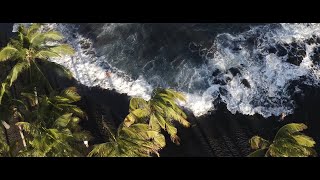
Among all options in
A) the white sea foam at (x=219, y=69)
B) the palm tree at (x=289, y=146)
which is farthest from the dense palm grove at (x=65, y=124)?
the white sea foam at (x=219, y=69)

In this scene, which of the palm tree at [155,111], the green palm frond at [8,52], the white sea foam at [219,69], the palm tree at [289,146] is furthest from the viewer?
the white sea foam at [219,69]

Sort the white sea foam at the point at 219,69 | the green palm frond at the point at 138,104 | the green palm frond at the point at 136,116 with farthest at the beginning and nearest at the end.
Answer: the white sea foam at the point at 219,69, the green palm frond at the point at 138,104, the green palm frond at the point at 136,116

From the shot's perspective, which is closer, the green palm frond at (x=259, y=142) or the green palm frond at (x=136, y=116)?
the green palm frond at (x=259, y=142)

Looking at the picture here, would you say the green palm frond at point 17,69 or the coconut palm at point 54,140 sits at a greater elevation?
the green palm frond at point 17,69

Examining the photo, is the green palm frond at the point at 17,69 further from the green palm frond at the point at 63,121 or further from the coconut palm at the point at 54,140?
the green palm frond at the point at 63,121

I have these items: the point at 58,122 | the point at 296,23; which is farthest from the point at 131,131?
the point at 296,23

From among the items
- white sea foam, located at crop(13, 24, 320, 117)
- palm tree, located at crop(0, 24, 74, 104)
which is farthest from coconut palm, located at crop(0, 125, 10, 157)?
white sea foam, located at crop(13, 24, 320, 117)

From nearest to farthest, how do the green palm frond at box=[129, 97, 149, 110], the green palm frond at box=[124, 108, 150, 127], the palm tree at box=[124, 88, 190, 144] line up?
1. the green palm frond at box=[124, 108, 150, 127]
2. the palm tree at box=[124, 88, 190, 144]
3. the green palm frond at box=[129, 97, 149, 110]

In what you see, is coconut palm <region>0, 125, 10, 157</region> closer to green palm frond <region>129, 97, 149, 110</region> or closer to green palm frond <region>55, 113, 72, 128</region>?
green palm frond <region>55, 113, 72, 128</region>

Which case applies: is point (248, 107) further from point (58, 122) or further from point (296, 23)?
point (58, 122)
